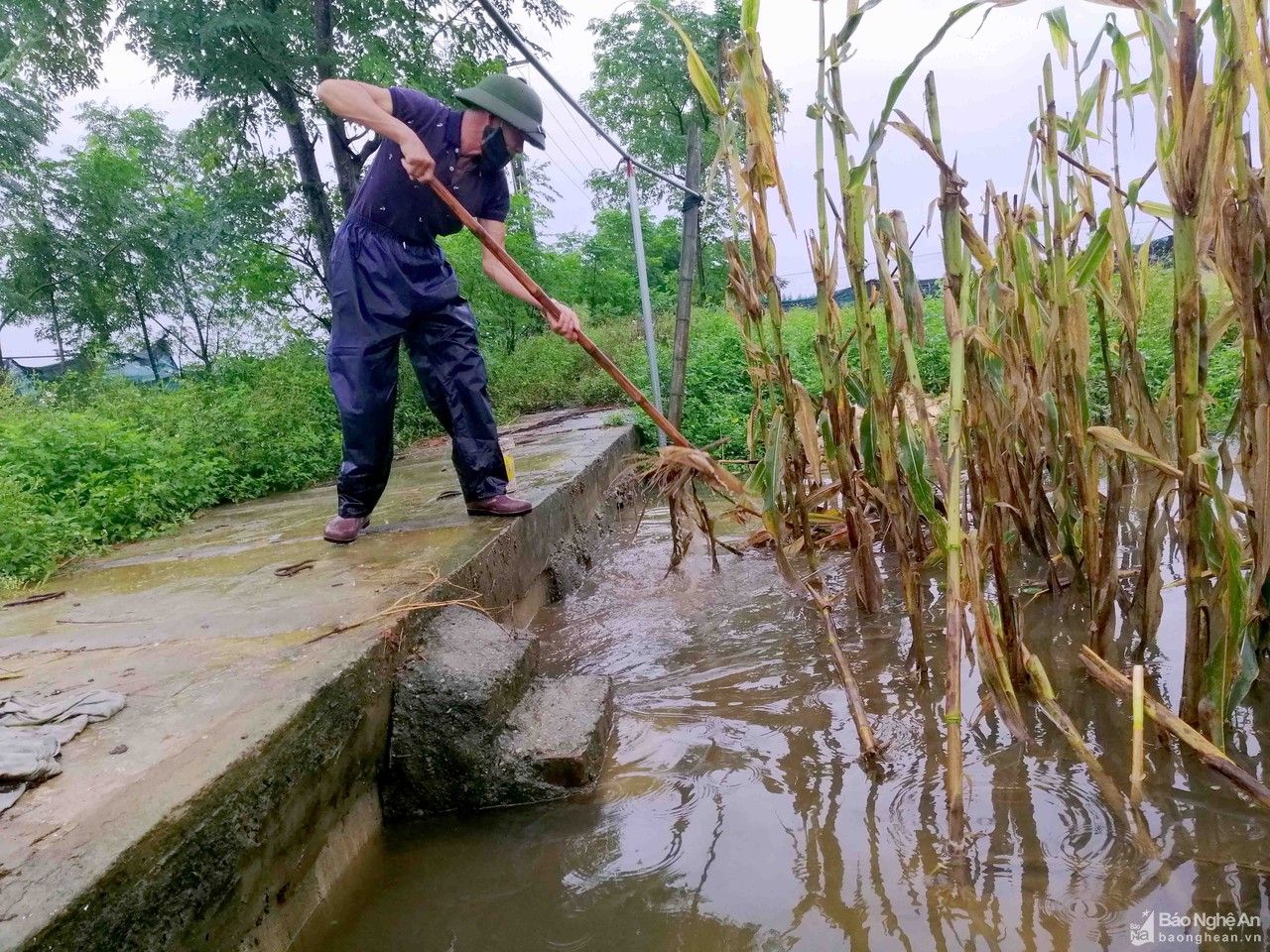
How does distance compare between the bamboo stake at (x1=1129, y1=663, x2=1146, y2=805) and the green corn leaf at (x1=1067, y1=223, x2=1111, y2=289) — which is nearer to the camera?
the bamboo stake at (x1=1129, y1=663, x2=1146, y2=805)

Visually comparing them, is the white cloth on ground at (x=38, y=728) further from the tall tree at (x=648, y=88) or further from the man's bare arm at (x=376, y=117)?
the tall tree at (x=648, y=88)

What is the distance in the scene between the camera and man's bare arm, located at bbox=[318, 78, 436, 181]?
242 cm

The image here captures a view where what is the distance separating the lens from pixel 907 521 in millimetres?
2225

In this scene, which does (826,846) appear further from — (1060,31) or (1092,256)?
(1060,31)

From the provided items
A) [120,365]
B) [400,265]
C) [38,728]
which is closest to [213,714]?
[38,728]

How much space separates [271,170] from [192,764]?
7.17 metres

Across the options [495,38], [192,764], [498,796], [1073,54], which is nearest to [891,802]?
[498,796]

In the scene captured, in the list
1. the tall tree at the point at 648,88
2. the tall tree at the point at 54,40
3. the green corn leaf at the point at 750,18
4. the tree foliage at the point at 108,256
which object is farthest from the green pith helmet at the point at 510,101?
the tall tree at the point at 648,88

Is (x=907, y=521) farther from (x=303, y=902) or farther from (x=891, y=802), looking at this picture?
(x=303, y=902)

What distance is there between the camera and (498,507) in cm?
294

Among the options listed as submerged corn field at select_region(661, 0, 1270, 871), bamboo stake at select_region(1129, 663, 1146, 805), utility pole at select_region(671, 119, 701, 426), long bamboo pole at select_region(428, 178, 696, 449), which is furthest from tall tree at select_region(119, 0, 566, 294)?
bamboo stake at select_region(1129, 663, 1146, 805)

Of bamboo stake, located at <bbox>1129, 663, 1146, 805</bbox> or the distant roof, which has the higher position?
the distant roof

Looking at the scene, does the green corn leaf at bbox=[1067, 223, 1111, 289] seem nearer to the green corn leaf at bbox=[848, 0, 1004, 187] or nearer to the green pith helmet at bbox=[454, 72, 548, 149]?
the green corn leaf at bbox=[848, 0, 1004, 187]

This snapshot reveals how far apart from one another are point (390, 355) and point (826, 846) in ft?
6.79
